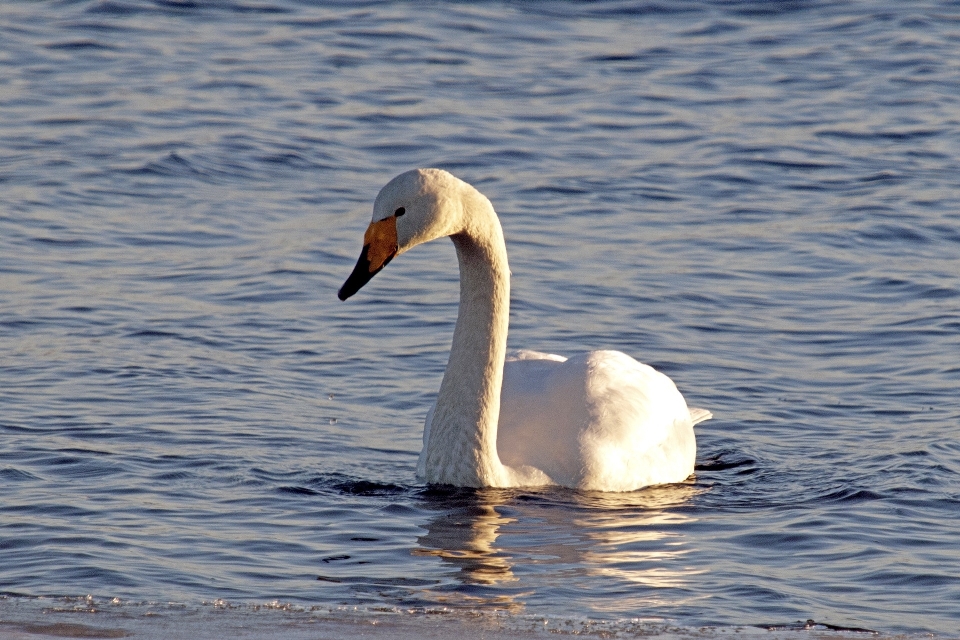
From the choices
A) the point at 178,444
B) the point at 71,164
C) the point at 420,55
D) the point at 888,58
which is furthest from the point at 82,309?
the point at 888,58

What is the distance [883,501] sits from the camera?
27.5 ft

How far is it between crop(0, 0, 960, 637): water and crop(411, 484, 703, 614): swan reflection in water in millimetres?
26

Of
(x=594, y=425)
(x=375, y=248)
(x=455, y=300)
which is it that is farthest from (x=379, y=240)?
(x=455, y=300)

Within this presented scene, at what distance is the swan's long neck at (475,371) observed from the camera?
836cm

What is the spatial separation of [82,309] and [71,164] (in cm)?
421

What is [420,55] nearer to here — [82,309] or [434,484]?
[82,309]

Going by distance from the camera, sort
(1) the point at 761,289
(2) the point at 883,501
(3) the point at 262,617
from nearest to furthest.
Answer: (3) the point at 262,617
(2) the point at 883,501
(1) the point at 761,289

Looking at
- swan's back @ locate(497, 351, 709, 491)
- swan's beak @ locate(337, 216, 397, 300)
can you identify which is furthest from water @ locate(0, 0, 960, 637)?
swan's beak @ locate(337, 216, 397, 300)

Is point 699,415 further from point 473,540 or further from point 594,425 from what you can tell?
point 473,540

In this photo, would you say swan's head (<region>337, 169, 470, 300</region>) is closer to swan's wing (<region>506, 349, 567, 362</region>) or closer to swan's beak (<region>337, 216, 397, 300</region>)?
swan's beak (<region>337, 216, 397, 300</region>)

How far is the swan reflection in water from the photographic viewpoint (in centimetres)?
678

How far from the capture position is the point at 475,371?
8.52 metres

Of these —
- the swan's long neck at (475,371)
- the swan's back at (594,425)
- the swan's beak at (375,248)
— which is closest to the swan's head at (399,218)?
the swan's beak at (375,248)

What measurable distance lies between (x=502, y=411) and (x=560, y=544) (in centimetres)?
140
